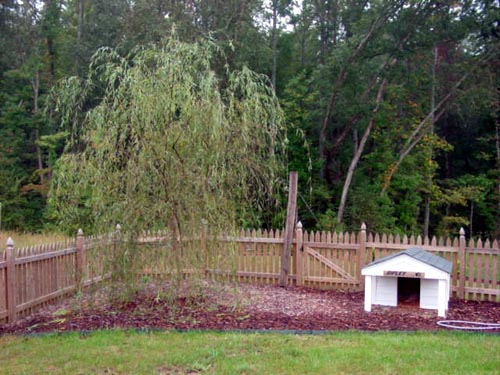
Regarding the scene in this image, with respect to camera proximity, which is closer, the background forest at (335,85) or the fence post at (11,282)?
the fence post at (11,282)

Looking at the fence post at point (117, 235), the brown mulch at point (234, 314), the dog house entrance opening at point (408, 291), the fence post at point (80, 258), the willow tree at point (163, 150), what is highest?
the willow tree at point (163, 150)

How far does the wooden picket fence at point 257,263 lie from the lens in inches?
284

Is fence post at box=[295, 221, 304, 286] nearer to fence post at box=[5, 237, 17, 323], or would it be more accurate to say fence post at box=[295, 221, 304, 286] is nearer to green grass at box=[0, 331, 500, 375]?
green grass at box=[0, 331, 500, 375]

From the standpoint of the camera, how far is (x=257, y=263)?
10125mm

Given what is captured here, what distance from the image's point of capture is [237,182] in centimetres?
743

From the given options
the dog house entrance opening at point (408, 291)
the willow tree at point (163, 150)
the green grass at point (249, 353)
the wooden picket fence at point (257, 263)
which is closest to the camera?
the green grass at point (249, 353)

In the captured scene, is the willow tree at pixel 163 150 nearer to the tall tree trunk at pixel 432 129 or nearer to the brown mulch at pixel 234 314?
the brown mulch at pixel 234 314

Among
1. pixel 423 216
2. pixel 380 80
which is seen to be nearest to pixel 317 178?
pixel 380 80

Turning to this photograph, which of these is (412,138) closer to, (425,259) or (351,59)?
(351,59)

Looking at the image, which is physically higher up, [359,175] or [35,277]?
[359,175]

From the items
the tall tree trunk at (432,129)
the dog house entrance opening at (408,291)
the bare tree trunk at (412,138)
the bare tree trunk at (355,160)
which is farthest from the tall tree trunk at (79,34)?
the dog house entrance opening at (408,291)

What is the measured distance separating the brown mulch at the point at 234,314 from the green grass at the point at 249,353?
46 cm

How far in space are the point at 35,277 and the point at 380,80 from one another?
623 inches

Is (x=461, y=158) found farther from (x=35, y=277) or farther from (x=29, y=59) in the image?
(x=35, y=277)
